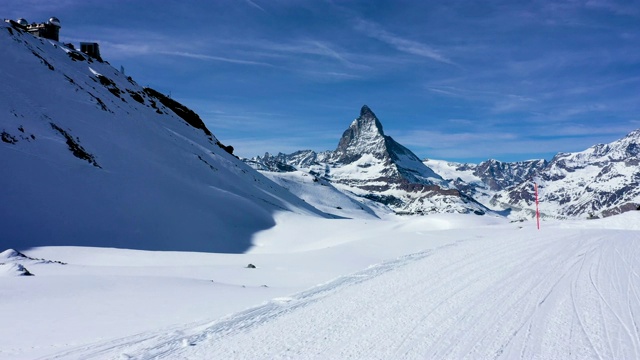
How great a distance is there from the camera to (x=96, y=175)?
35.0 m

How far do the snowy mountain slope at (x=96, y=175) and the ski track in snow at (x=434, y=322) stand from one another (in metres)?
22.8

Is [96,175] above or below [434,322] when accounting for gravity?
above

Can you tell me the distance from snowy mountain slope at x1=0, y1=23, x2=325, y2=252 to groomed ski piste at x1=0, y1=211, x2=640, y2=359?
1605cm

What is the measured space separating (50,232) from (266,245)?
17.0 metres

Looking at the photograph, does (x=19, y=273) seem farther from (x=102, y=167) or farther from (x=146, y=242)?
(x=102, y=167)

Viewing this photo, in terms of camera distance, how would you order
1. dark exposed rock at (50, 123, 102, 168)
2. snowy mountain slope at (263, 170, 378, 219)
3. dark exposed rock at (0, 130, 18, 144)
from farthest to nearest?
snowy mountain slope at (263, 170, 378, 219) → dark exposed rock at (50, 123, 102, 168) → dark exposed rock at (0, 130, 18, 144)

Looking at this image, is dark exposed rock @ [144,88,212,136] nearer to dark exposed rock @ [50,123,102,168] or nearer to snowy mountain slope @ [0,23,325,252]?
snowy mountain slope @ [0,23,325,252]

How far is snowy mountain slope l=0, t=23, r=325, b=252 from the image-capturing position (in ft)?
92.8

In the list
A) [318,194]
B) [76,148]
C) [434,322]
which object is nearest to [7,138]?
[76,148]

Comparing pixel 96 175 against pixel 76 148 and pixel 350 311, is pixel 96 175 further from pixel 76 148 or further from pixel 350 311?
pixel 350 311

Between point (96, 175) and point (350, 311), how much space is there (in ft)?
110

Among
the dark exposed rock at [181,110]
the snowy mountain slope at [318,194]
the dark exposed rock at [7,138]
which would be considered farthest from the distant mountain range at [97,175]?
the snowy mountain slope at [318,194]

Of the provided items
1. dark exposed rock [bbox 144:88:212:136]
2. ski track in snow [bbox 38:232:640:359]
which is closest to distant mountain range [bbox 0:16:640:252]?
ski track in snow [bbox 38:232:640:359]

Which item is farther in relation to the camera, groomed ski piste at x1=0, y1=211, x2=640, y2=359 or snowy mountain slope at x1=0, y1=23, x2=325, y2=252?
snowy mountain slope at x1=0, y1=23, x2=325, y2=252
